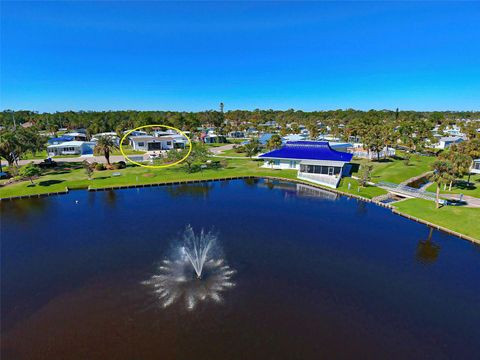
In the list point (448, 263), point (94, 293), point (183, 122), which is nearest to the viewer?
point (94, 293)

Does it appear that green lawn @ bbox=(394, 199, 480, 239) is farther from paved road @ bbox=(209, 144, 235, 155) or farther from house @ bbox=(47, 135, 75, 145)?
house @ bbox=(47, 135, 75, 145)

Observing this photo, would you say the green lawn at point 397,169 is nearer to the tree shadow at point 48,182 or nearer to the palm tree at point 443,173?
the palm tree at point 443,173

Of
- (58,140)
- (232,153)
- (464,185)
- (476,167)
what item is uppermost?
(58,140)

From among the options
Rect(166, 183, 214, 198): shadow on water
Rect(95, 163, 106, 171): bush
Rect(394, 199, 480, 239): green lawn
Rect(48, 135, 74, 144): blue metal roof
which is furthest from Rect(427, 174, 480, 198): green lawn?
Rect(48, 135, 74, 144): blue metal roof

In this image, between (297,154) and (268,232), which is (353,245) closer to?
(268,232)

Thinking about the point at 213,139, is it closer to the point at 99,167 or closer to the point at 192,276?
the point at 99,167

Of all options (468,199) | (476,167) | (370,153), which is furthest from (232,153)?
(468,199)

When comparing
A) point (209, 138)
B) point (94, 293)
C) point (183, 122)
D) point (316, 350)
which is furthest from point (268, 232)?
point (183, 122)
